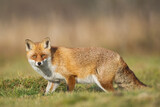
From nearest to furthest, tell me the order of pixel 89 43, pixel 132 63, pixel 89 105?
pixel 89 105
pixel 132 63
pixel 89 43

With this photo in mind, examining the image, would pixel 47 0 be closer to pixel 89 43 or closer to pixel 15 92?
pixel 89 43

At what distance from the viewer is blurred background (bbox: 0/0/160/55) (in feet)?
53.7

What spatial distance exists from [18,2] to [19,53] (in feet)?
28.8

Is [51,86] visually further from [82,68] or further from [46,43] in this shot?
[46,43]

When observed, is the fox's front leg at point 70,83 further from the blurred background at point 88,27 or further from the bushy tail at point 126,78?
the blurred background at point 88,27

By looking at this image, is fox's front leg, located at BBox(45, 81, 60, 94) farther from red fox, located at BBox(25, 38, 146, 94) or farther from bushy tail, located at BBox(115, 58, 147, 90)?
bushy tail, located at BBox(115, 58, 147, 90)

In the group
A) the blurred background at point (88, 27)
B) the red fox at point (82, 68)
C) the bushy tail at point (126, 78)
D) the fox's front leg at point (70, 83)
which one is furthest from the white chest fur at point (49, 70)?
the blurred background at point (88, 27)

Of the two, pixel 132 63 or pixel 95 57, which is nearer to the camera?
pixel 95 57

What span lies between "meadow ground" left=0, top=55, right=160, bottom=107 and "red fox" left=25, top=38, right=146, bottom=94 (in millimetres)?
328

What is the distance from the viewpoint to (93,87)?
866cm

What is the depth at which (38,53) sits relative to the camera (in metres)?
7.54

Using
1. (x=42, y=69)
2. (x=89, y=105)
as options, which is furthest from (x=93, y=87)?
(x=89, y=105)

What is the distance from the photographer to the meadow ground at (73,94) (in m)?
4.96

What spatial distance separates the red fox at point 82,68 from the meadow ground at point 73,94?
33cm
